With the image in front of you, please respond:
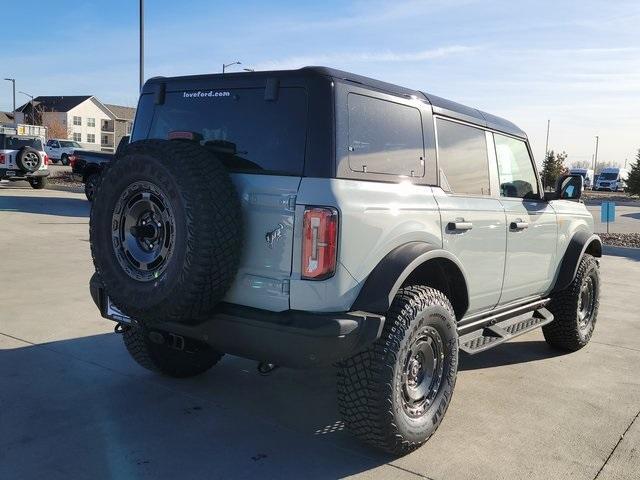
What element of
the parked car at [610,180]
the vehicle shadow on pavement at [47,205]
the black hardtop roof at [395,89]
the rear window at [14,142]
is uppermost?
the parked car at [610,180]

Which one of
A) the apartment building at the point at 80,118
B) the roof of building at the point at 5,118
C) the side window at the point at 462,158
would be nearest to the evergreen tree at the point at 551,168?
the side window at the point at 462,158

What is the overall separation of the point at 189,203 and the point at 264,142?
2.00 feet

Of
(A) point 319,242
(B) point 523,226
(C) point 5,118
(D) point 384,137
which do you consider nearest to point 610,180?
(B) point 523,226

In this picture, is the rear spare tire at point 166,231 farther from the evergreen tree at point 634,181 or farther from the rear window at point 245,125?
the evergreen tree at point 634,181

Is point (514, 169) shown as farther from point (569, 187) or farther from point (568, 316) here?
point (568, 316)

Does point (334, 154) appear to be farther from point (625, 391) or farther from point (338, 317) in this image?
point (625, 391)

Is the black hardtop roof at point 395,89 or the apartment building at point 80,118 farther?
the apartment building at point 80,118

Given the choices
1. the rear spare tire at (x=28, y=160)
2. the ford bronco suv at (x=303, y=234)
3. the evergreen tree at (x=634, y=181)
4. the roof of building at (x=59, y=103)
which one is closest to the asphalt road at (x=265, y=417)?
the ford bronco suv at (x=303, y=234)

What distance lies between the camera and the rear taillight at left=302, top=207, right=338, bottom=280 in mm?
2930

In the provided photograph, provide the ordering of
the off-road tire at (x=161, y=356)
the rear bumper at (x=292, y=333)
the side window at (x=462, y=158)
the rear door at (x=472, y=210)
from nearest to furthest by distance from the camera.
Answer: the rear bumper at (x=292, y=333)
the rear door at (x=472, y=210)
the side window at (x=462, y=158)
the off-road tire at (x=161, y=356)

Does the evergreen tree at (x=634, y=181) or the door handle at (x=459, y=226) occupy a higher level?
the evergreen tree at (x=634, y=181)

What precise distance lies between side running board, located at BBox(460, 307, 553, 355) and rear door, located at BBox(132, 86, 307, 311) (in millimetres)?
1495

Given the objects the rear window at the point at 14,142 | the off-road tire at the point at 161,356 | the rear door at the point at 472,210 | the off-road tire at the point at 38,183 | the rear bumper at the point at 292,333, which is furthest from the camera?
the off-road tire at the point at 38,183

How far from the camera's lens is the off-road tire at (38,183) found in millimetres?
21625
